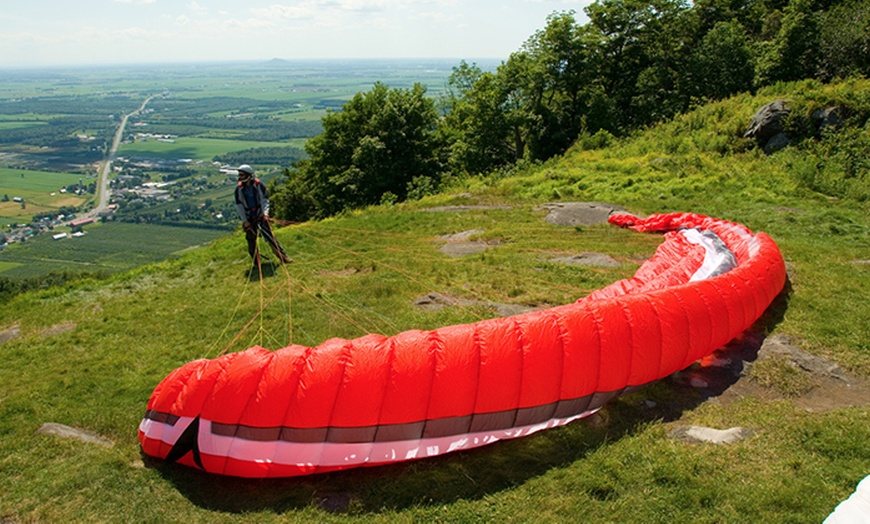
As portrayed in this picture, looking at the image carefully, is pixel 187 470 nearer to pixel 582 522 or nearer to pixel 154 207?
pixel 582 522

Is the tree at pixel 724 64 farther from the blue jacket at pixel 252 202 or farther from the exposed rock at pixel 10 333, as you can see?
the exposed rock at pixel 10 333

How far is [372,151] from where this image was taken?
2808cm

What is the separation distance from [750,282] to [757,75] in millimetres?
24569

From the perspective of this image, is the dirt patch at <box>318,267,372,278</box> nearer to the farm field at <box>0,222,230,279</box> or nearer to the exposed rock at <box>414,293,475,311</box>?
the exposed rock at <box>414,293,475,311</box>

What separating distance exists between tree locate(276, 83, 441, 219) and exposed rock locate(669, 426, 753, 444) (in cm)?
2229

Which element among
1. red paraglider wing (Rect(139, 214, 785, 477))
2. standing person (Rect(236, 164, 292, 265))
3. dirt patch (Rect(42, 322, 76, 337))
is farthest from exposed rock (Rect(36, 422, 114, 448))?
standing person (Rect(236, 164, 292, 265))

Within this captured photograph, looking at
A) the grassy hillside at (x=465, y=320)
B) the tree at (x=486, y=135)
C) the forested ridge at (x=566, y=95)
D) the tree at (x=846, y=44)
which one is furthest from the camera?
the tree at (x=486, y=135)

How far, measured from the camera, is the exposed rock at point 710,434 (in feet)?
20.0

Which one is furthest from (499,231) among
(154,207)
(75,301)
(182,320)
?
(154,207)

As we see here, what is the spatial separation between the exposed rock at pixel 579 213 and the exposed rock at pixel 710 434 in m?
9.92

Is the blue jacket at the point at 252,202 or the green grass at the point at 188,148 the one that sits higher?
the blue jacket at the point at 252,202

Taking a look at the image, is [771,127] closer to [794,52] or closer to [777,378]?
[794,52]

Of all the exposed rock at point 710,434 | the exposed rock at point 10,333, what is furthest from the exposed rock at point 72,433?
the exposed rock at point 710,434

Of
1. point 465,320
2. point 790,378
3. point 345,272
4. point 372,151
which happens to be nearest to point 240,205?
point 345,272
